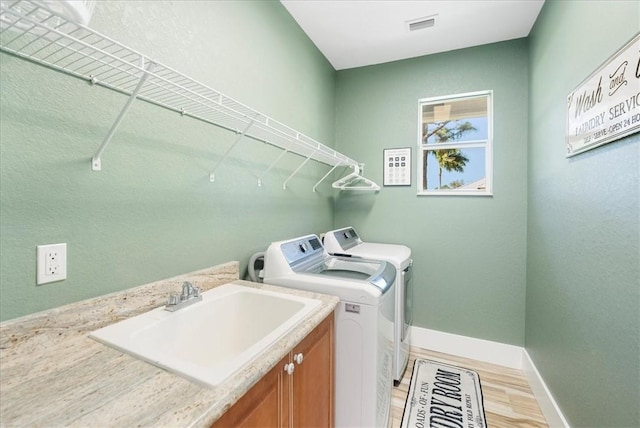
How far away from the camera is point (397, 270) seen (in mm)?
1996

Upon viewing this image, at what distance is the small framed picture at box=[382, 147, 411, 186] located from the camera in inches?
108

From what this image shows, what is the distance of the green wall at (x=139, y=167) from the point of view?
81cm

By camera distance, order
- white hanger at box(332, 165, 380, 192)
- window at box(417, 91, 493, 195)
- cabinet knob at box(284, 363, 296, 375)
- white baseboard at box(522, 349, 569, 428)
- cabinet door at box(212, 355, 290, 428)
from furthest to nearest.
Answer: white hanger at box(332, 165, 380, 192), window at box(417, 91, 493, 195), white baseboard at box(522, 349, 569, 428), cabinet knob at box(284, 363, 296, 375), cabinet door at box(212, 355, 290, 428)

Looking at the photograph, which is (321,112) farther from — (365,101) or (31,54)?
(31,54)

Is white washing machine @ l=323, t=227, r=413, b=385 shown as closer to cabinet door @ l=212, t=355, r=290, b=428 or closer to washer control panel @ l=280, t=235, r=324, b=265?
washer control panel @ l=280, t=235, r=324, b=265

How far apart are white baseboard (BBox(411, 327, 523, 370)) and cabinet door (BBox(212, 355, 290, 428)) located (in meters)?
2.12

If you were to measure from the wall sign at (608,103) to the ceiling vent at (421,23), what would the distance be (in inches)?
46.6

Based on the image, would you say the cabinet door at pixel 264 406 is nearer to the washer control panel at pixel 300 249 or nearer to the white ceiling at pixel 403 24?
the washer control panel at pixel 300 249

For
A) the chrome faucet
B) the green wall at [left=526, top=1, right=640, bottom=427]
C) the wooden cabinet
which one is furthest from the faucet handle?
the green wall at [left=526, top=1, right=640, bottom=427]

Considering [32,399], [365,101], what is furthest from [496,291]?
[32,399]

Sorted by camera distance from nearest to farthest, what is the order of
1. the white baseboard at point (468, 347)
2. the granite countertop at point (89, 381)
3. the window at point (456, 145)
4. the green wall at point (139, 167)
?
the granite countertop at point (89, 381), the green wall at point (139, 167), the white baseboard at point (468, 347), the window at point (456, 145)

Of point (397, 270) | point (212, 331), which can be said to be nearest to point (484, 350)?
point (397, 270)

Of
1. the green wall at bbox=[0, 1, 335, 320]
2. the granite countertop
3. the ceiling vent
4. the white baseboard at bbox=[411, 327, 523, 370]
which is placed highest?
the ceiling vent

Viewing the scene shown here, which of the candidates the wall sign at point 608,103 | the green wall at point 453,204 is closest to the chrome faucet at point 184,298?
the wall sign at point 608,103
